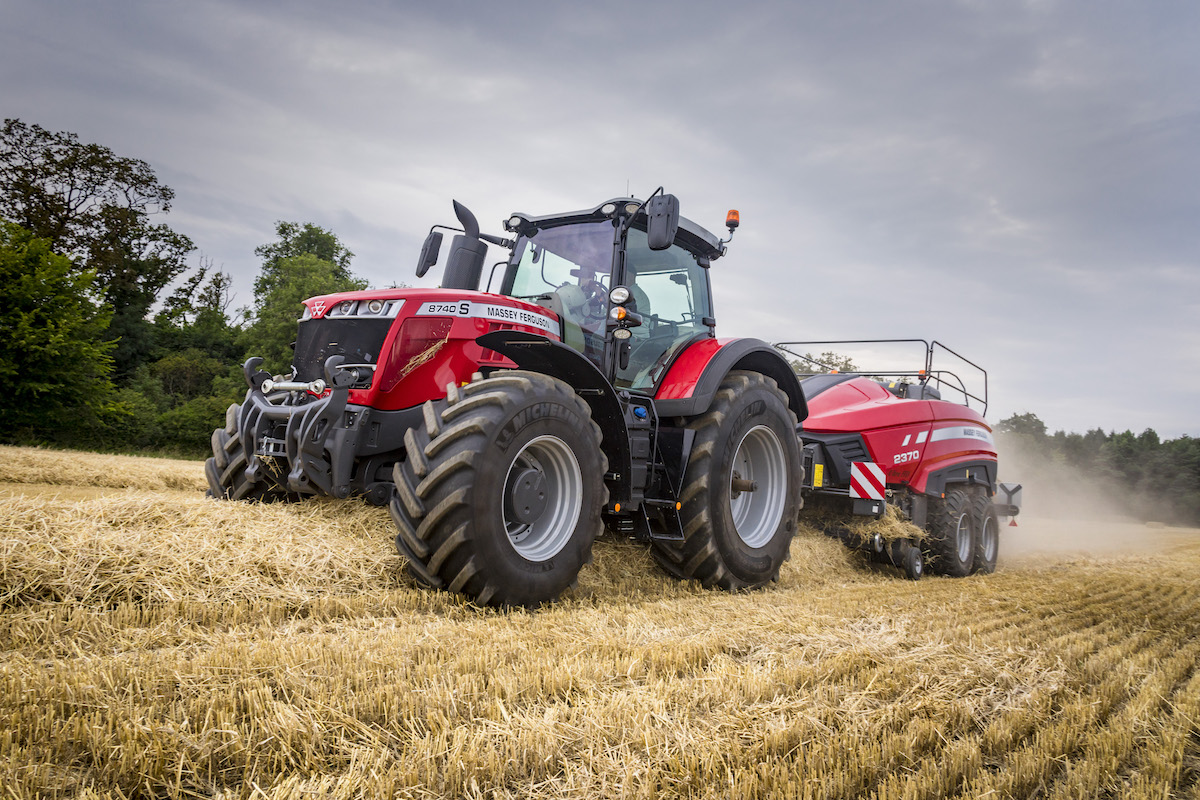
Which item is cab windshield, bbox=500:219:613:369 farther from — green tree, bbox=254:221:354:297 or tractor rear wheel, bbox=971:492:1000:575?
green tree, bbox=254:221:354:297

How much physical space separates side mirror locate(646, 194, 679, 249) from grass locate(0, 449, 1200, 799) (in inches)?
82.0

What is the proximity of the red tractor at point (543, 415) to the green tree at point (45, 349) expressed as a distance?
58.9 feet

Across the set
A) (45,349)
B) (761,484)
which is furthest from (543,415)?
(45,349)

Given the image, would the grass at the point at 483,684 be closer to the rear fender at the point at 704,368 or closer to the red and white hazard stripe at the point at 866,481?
the rear fender at the point at 704,368

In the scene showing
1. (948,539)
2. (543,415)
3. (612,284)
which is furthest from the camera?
(948,539)

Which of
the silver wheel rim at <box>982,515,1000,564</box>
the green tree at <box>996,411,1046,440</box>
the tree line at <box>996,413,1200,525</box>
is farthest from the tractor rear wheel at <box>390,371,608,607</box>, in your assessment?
the green tree at <box>996,411,1046,440</box>

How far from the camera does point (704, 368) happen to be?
507 cm

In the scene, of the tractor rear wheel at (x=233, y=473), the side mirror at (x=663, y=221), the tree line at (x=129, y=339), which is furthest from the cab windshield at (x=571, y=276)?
the tree line at (x=129, y=339)

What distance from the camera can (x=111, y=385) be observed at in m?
20.2

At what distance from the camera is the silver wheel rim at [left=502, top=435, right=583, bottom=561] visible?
3.88 metres

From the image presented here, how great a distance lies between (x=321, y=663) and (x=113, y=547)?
1424 millimetres

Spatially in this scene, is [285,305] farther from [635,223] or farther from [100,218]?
[635,223]

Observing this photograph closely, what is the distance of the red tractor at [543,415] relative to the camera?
138 inches

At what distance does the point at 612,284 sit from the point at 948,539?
4.99 m
